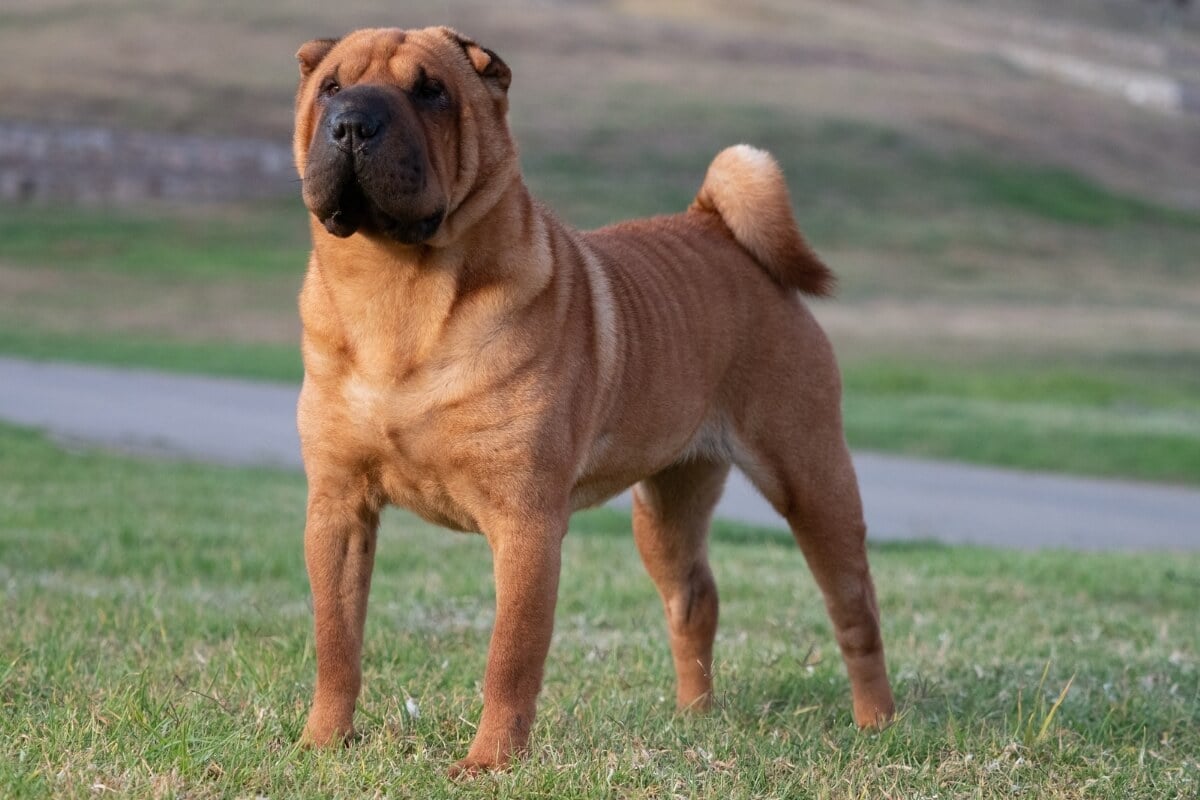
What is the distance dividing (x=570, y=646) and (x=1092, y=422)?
38.4 feet

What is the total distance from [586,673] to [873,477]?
8139mm

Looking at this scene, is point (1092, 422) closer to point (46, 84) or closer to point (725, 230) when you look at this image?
point (725, 230)

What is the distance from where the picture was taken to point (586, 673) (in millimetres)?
5844

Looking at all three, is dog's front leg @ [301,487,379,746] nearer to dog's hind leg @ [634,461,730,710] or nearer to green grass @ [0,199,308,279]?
dog's hind leg @ [634,461,730,710]

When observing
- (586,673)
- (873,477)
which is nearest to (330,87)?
(586,673)

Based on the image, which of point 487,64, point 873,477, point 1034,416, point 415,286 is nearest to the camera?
point 415,286

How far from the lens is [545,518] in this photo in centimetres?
427

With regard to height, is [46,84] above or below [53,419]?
below

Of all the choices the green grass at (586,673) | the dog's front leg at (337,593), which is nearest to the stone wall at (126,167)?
the green grass at (586,673)

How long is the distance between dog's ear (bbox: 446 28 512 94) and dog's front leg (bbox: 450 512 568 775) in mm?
1207

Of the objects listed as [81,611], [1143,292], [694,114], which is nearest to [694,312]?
[81,611]

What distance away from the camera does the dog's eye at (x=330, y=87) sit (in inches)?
172

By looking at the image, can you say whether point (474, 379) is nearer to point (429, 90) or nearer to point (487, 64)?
point (429, 90)

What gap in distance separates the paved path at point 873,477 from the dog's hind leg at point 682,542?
5396 millimetres
